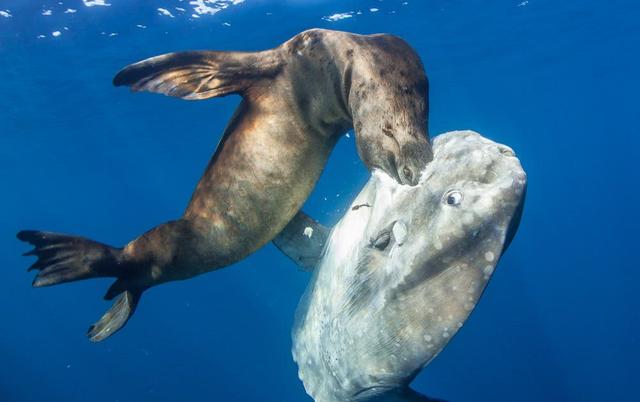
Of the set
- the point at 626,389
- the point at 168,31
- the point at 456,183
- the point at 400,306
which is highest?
the point at 456,183

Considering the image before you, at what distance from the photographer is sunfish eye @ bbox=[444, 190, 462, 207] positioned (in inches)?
99.7

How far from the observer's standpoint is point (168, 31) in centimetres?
2125

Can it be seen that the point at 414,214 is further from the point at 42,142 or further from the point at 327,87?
the point at 42,142

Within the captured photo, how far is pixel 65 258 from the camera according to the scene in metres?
3.84

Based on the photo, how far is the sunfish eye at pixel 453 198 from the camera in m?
2.53

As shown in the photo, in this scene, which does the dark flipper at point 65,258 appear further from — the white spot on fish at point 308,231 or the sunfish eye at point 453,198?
the sunfish eye at point 453,198

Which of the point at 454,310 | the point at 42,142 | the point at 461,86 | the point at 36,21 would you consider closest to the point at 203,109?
the point at 42,142

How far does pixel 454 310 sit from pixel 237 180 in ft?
7.29

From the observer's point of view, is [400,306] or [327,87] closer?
[400,306]

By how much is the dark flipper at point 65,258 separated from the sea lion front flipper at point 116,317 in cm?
53

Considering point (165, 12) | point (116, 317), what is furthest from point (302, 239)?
point (165, 12)

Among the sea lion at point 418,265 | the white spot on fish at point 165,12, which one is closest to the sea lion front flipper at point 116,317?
the sea lion at point 418,265

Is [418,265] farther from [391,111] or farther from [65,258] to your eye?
[65,258]

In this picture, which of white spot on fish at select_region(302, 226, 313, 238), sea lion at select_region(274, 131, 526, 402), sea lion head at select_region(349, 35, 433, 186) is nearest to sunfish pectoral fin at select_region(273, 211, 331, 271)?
white spot on fish at select_region(302, 226, 313, 238)
